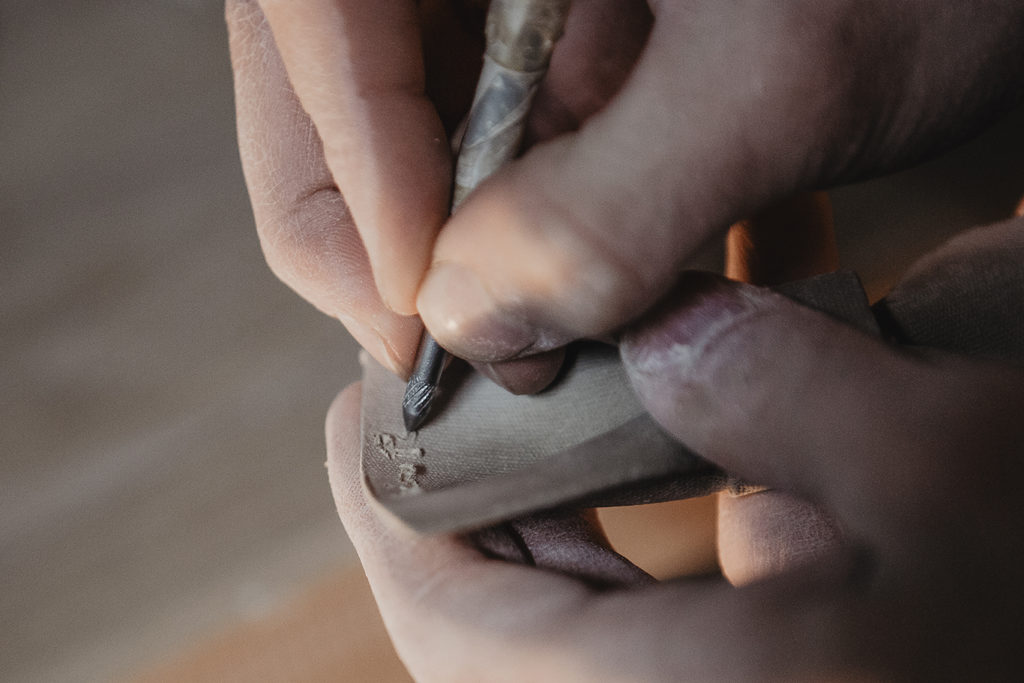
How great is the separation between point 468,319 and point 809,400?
223mm

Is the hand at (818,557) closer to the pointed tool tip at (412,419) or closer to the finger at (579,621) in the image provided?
the finger at (579,621)

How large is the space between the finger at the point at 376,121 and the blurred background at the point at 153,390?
39 cm

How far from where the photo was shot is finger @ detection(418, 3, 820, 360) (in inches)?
16.8

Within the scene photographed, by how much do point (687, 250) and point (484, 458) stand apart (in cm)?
21

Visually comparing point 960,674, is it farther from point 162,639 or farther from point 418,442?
point 162,639

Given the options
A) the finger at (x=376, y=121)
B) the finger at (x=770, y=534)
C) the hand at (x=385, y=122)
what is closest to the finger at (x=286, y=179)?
the hand at (x=385, y=122)

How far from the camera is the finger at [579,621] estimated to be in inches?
13.8

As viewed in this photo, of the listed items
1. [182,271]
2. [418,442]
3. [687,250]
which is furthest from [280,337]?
[687,250]

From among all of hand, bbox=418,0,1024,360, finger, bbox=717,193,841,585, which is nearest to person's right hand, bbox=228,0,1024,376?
hand, bbox=418,0,1024,360

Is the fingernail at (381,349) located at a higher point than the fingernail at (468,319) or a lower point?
lower

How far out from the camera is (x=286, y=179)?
2.40 ft

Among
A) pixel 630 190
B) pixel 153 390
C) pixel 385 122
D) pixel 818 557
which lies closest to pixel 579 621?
pixel 818 557

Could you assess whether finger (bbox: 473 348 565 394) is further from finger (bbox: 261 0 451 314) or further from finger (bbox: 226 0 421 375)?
finger (bbox: 226 0 421 375)

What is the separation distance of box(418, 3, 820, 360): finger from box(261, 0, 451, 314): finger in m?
0.11
